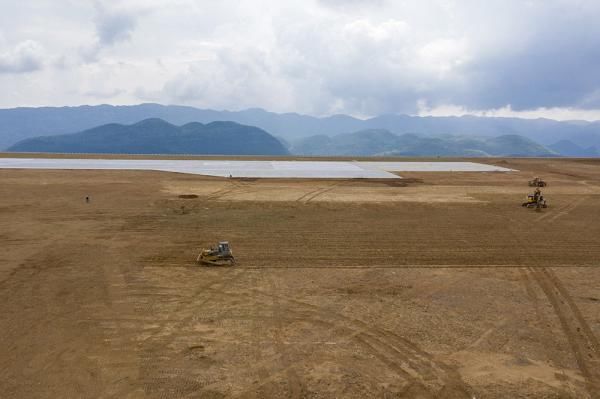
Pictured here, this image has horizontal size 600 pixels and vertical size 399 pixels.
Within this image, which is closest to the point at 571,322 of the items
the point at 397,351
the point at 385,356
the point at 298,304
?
the point at 397,351

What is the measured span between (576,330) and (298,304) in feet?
27.1

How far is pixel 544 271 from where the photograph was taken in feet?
62.4

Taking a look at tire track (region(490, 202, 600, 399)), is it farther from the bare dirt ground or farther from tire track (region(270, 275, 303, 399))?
tire track (region(270, 275, 303, 399))

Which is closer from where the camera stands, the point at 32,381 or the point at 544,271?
the point at 32,381

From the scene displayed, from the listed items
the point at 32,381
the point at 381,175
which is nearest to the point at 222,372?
the point at 32,381

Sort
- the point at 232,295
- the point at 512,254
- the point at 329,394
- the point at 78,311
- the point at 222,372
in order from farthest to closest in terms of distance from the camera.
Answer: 1. the point at 512,254
2. the point at 232,295
3. the point at 78,311
4. the point at 222,372
5. the point at 329,394

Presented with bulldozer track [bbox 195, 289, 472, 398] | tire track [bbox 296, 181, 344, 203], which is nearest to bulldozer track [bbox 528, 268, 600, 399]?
bulldozer track [bbox 195, 289, 472, 398]

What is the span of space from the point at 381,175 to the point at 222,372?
47.7 meters

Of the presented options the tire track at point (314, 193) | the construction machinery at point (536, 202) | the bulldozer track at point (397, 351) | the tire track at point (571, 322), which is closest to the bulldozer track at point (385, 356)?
the bulldozer track at point (397, 351)

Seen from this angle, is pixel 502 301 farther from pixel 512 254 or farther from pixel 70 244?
pixel 70 244

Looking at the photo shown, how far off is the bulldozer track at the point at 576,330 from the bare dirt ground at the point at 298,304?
0.21 feet

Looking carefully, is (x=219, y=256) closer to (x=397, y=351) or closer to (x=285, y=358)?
(x=285, y=358)

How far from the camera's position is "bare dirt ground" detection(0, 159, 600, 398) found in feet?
34.1

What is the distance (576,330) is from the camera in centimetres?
1320
